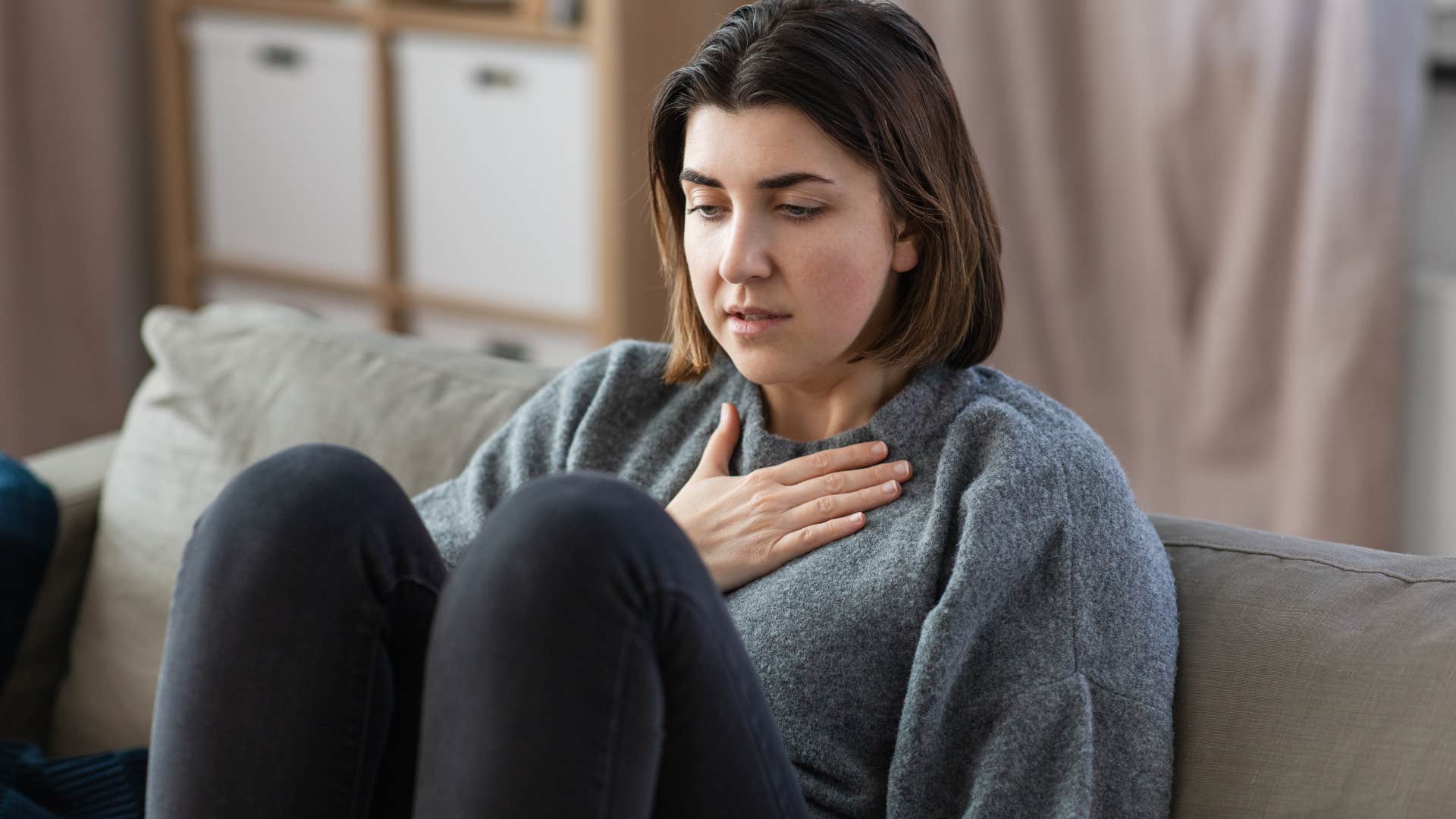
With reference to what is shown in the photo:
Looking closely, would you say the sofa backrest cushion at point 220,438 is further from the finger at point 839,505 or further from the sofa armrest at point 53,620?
the finger at point 839,505

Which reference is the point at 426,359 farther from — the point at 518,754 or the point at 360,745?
the point at 518,754

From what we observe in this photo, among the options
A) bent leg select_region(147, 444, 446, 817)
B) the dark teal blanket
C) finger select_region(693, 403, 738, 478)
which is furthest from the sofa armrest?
finger select_region(693, 403, 738, 478)

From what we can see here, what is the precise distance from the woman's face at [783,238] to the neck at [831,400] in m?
0.06

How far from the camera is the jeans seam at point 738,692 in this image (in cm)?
94

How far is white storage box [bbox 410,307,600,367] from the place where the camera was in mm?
2746

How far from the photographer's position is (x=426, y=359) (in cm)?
161

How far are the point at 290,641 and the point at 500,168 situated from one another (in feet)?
6.02

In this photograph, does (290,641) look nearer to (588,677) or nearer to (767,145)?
(588,677)

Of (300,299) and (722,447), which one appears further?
(300,299)

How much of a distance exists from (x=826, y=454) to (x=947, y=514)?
13cm

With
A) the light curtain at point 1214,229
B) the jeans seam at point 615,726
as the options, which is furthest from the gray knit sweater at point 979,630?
the light curtain at point 1214,229

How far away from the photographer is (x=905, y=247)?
1199 mm

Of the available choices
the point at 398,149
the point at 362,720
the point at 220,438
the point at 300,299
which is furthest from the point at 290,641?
the point at 300,299

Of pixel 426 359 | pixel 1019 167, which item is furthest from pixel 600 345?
pixel 426 359
